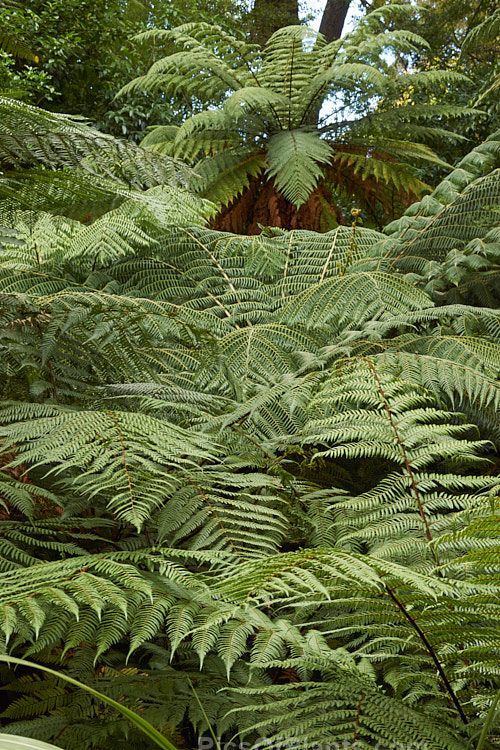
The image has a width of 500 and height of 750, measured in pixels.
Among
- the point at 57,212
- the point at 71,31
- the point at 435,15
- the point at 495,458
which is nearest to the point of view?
the point at 495,458

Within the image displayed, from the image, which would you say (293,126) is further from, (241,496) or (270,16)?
(270,16)

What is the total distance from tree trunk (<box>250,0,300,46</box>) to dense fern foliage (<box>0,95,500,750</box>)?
627cm

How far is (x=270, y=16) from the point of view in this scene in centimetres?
722

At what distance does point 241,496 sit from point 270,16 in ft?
25.1

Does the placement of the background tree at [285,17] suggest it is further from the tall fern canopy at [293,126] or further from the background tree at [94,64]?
the tall fern canopy at [293,126]

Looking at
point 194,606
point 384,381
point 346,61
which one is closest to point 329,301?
point 384,381

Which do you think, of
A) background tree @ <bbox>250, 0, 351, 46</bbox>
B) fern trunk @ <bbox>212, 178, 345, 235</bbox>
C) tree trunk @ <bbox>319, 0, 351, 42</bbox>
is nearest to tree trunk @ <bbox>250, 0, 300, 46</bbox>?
background tree @ <bbox>250, 0, 351, 46</bbox>

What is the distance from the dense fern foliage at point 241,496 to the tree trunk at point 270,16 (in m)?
6.27

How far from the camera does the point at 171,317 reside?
1325 mm

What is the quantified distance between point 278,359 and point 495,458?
567 millimetres

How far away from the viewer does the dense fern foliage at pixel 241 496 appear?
2.14 ft

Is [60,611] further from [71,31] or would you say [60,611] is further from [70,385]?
[71,31]

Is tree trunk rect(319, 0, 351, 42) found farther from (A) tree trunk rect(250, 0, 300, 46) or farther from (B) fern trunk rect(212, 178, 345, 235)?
(B) fern trunk rect(212, 178, 345, 235)

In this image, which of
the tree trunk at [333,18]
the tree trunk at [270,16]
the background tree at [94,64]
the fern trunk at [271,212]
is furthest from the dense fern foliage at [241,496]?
the tree trunk at [270,16]
